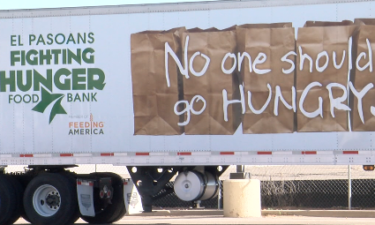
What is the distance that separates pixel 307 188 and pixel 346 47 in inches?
257

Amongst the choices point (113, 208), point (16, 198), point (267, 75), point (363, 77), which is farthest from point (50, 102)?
point (363, 77)

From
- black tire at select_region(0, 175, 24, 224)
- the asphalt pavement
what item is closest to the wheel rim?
black tire at select_region(0, 175, 24, 224)

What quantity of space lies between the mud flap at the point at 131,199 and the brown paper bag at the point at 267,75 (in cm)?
283

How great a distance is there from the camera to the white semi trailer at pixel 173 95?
1207 centimetres

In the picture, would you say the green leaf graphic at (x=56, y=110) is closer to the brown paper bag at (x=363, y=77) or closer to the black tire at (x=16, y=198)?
the black tire at (x=16, y=198)

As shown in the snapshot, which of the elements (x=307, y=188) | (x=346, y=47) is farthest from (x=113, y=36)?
(x=307, y=188)

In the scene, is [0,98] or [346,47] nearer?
[346,47]

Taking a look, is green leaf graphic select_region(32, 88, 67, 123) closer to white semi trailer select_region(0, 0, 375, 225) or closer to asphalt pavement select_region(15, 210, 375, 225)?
white semi trailer select_region(0, 0, 375, 225)

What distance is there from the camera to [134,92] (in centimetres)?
1295

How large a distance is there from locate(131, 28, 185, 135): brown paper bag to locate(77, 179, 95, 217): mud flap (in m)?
1.55

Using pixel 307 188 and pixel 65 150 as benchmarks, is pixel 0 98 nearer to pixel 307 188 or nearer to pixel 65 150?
pixel 65 150

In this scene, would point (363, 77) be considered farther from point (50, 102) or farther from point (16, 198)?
point (16, 198)

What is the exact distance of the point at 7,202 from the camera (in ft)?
44.1

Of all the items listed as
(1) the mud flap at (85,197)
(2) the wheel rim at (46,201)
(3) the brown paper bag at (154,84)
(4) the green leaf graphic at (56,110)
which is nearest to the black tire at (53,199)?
(2) the wheel rim at (46,201)
